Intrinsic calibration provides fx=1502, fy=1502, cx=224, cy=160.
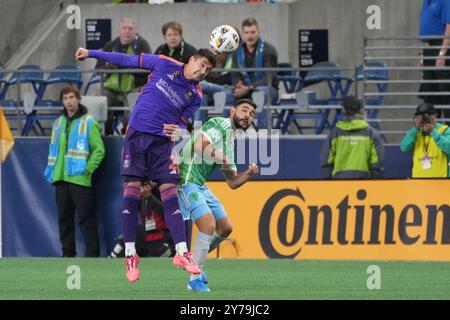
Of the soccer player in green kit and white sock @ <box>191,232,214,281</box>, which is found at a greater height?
the soccer player in green kit

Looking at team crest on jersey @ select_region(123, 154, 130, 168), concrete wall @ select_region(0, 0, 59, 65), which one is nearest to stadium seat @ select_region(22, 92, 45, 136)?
concrete wall @ select_region(0, 0, 59, 65)

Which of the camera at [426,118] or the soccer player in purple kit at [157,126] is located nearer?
the soccer player in purple kit at [157,126]

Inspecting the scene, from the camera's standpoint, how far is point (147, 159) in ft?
49.2

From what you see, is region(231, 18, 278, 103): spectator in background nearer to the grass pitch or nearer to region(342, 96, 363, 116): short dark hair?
region(342, 96, 363, 116): short dark hair

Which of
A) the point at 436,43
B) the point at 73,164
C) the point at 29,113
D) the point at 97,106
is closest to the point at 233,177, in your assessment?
the point at 73,164

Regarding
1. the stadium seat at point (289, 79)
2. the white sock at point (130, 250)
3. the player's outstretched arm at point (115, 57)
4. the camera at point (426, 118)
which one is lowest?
the white sock at point (130, 250)

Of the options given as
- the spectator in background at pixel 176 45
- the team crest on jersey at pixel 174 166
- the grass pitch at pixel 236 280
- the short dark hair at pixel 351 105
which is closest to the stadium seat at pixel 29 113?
the spectator in background at pixel 176 45

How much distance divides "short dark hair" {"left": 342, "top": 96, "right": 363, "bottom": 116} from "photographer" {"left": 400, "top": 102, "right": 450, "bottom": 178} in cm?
82

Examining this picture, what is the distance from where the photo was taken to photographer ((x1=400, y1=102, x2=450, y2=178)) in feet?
67.7

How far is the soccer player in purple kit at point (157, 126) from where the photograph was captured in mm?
14719

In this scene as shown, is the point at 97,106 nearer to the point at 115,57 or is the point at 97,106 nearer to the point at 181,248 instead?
the point at 115,57

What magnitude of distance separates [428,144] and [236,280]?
6.01 m

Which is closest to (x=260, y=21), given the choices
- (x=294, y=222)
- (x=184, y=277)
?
(x=294, y=222)

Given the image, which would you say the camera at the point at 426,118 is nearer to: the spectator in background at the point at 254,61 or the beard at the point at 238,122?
the spectator in background at the point at 254,61
